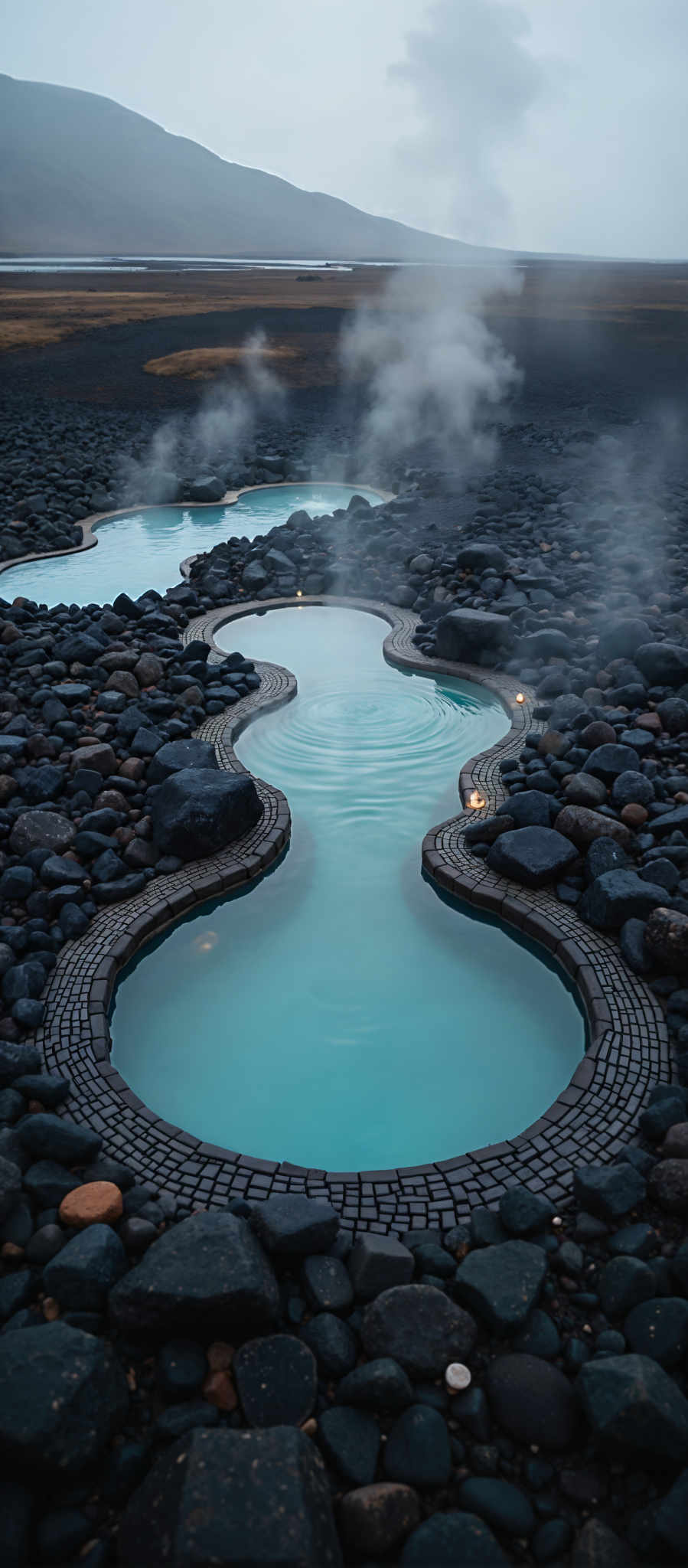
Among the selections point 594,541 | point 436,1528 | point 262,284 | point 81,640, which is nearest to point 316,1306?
point 436,1528

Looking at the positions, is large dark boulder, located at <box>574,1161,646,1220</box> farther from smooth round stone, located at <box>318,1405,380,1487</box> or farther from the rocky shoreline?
smooth round stone, located at <box>318,1405,380,1487</box>

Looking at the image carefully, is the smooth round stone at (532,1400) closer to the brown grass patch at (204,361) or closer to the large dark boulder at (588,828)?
the large dark boulder at (588,828)

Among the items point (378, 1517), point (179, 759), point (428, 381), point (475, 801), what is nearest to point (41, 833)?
point (179, 759)

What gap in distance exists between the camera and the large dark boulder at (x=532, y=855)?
718 cm

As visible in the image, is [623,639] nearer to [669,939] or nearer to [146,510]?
[669,939]

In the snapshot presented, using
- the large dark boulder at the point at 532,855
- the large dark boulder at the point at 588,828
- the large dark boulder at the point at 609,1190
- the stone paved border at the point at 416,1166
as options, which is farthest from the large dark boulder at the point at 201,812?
the large dark boulder at the point at 609,1190

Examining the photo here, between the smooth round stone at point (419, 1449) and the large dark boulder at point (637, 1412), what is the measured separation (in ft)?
1.99

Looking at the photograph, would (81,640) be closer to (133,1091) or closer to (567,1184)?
(133,1091)

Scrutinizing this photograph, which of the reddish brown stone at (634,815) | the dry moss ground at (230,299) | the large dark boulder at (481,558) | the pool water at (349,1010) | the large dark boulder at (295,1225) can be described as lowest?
the pool water at (349,1010)

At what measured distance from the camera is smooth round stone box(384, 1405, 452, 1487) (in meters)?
3.31

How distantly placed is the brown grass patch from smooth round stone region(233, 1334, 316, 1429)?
3523 centimetres

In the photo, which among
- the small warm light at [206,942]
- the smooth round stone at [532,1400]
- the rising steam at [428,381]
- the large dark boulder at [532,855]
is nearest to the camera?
the smooth round stone at [532,1400]

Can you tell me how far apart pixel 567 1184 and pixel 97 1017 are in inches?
129

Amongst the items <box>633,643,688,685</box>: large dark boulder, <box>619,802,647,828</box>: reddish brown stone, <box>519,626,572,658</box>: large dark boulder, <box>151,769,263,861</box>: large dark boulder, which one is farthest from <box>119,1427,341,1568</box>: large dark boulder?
<box>519,626,572,658</box>: large dark boulder
